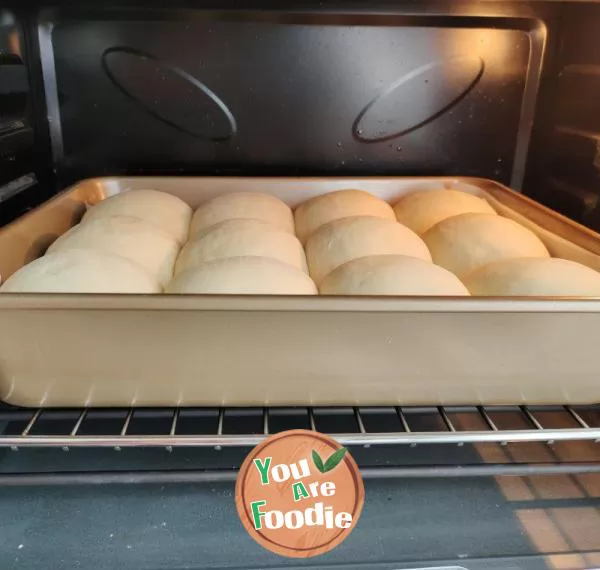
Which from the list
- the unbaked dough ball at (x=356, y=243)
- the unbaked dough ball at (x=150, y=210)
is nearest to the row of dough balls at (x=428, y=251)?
the unbaked dough ball at (x=356, y=243)

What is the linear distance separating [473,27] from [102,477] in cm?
101

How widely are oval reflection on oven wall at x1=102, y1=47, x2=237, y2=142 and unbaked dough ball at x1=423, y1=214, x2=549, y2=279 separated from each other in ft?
1.55

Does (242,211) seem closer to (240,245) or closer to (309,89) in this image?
(240,245)

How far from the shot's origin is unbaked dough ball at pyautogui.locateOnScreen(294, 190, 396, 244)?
1.09 metres

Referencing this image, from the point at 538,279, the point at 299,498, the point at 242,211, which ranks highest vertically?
the point at 242,211

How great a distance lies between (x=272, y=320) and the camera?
60 centimetres

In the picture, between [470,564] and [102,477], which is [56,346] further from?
[470,564]

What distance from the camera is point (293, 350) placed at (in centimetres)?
62

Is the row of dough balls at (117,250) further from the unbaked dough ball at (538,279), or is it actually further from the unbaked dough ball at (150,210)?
the unbaked dough ball at (538,279)

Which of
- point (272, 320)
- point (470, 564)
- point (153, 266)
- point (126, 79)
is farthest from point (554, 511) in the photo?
point (126, 79)

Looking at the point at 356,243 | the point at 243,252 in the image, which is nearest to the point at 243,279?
the point at 243,252

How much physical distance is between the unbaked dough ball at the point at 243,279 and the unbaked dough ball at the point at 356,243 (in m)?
0.12

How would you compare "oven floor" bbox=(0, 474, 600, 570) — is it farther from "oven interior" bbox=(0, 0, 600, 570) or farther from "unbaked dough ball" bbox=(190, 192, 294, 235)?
"unbaked dough ball" bbox=(190, 192, 294, 235)

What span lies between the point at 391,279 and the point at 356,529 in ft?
1.04
